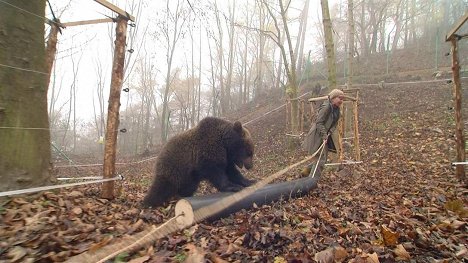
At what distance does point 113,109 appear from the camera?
18.2 feet

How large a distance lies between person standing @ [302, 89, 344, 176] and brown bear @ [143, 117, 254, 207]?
258 cm

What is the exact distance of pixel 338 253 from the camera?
2.79 m

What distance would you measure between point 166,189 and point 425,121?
42.1ft

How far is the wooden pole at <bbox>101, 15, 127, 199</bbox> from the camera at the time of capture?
5.50 metres

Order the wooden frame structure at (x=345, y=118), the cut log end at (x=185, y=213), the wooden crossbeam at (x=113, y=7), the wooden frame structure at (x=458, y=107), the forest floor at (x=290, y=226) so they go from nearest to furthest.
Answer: the forest floor at (x=290, y=226) < the cut log end at (x=185, y=213) < the wooden crossbeam at (x=113, y=7) < the wooden frame structure at (x=458, y=107) < the wooden frame structure at (x=345, y=118)

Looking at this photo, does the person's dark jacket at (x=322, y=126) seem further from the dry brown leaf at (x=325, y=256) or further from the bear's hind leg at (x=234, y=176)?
the dry brown leaf at (x=325, y=256)

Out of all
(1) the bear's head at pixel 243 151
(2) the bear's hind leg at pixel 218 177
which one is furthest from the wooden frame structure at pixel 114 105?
(1) the bear's head at pixel 243 151

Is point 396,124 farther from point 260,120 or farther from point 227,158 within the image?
point 227,158

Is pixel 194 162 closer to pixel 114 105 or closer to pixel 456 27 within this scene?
pixel 114 105

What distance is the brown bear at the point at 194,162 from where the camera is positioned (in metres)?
5.40

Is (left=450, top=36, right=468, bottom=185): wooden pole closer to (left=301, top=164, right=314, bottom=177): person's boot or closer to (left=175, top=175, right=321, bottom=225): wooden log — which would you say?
(left=175, top=175, right=321, bottom=225): wooden log

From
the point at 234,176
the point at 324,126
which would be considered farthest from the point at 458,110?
the point at 234,176

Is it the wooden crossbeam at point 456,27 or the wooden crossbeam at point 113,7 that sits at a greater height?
the wooden crossbeam at point 113,7

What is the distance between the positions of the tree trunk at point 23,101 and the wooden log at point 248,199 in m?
1.85
